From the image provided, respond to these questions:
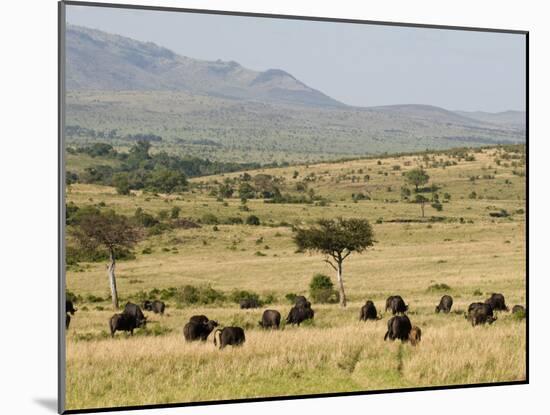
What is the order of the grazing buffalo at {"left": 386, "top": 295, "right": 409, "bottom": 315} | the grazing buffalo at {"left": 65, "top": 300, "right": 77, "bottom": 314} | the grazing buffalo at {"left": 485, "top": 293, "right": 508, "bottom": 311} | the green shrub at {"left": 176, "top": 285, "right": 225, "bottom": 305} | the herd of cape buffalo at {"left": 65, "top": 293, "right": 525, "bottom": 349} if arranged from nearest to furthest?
1. the grazing buffalo at {"left": 65, "top": 300, "right": 77, "bottom": 314}
2. the herd of cape buffalo at {"left": 65, "top": 293, "right": 525, "bottom": 349}
3. the green shrub at {"left": 176, "top": 285, "right": 225, "bottom": 305}
4. the grazing buffalo at {"left": 386, "top": 295, "right": 409, "bottom": 315}
5. the grazing buffalo at {"left": 485, "top": 293, "right": 508, "bottom": 311}

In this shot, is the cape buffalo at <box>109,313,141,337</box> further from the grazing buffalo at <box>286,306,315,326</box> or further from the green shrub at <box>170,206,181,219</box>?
the grazing buffalo at <box>286,306,315,326</box>

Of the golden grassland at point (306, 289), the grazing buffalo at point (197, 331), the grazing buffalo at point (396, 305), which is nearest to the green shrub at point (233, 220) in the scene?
the golden grassland at point (306, 289)

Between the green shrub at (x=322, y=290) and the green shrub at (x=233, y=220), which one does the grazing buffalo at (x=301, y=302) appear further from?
the green shrub at (x=233, y=220)

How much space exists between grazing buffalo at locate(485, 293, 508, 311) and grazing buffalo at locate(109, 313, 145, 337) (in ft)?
20.4

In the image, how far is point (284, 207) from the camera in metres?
20.0

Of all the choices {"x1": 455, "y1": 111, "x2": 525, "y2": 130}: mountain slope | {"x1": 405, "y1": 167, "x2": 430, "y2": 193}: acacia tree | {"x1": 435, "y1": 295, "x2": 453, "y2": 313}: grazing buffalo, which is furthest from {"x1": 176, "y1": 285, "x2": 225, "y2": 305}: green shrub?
{"x1": 455, "y1": 111, "x2": 525, "y2": 130}: mountain slope

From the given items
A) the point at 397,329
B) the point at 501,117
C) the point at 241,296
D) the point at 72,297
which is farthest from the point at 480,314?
the point at 72,297

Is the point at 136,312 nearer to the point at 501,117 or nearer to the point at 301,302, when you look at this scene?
the point at 301,302

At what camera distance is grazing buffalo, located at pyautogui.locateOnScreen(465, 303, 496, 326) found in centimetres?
1992

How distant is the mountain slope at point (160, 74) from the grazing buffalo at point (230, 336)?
12.7 ft

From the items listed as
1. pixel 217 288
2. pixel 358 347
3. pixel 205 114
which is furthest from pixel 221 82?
pixel 358 347

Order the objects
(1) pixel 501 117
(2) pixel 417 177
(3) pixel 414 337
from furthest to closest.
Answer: (2) pixel 417 177, (1) pixel 501 117, (3) pixel 414 337

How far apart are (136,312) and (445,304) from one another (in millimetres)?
5430

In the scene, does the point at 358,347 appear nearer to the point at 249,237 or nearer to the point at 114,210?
the point at 249,237
